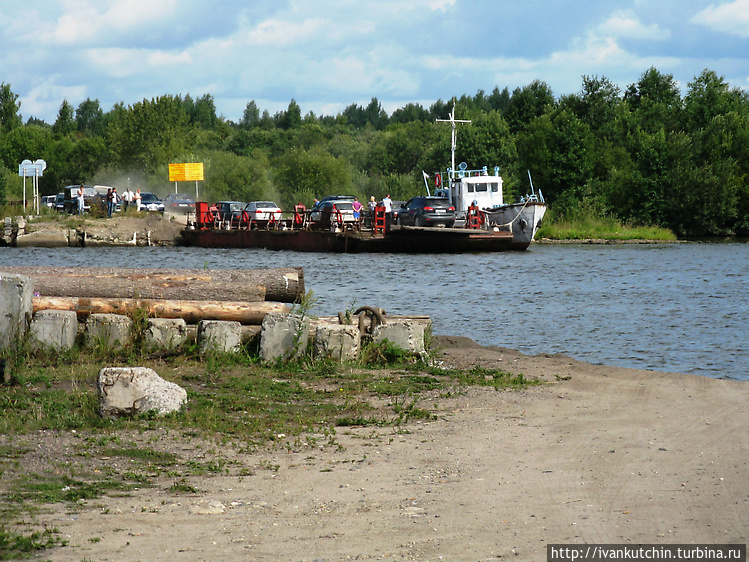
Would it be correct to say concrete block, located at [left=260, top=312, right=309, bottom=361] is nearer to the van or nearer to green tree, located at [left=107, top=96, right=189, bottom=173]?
the van

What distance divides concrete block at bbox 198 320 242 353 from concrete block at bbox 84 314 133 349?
93 centimetres

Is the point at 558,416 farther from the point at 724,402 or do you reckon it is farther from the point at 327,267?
the point at 327,267

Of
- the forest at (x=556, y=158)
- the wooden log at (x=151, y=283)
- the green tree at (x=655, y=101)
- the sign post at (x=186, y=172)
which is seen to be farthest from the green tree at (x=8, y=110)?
the wooden log at (x=151, y=283)

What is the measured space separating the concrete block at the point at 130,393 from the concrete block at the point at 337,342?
332cm

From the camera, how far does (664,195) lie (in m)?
78.6

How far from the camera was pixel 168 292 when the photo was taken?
1280cm

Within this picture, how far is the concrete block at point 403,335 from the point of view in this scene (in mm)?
12352

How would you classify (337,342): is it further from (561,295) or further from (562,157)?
(562,157)

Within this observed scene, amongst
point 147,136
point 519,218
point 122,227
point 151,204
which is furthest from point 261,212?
point 147,136

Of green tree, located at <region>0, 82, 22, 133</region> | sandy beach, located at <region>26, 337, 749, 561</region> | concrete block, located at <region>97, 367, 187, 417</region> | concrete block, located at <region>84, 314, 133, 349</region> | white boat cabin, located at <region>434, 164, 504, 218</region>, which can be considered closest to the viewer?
sandy beach, located at <region>26, 337, 749, 561</region>

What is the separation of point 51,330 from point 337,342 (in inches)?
139

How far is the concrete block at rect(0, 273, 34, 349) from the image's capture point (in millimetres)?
11133

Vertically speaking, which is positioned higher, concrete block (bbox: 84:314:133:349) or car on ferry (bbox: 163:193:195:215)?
car on ferry (bbox: 163:193:195:215)

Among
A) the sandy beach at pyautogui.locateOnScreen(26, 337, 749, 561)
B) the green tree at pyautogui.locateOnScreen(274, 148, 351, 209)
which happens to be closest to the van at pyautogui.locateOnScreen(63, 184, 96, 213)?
the green tree at pyautogui.locateOnScreen(274, 148, 351, 209)
